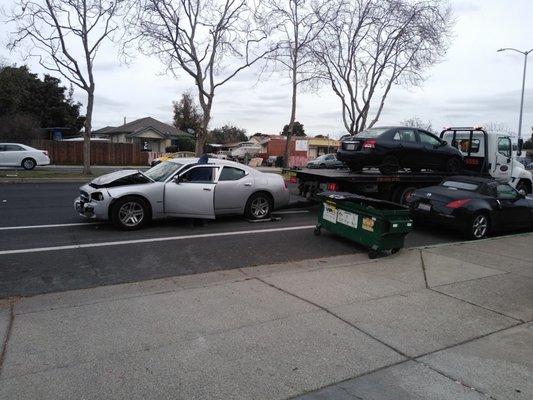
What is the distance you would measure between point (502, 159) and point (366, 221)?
8.91m

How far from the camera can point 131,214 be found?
926cm

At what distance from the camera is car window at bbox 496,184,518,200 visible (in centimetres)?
1093

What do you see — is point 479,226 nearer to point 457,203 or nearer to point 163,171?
point 457,203

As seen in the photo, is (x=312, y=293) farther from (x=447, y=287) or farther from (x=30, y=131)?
(x=30, y=131)

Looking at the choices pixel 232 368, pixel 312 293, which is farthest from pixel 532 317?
pixel 232 368

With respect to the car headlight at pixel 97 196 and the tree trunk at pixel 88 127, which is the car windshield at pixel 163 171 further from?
the tree trunk at pixel 88 127

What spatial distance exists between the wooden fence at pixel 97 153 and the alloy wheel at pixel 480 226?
35.8 m

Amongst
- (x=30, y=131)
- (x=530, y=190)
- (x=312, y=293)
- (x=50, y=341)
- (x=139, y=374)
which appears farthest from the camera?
(x=30, y=131)

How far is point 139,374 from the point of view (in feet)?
11.9

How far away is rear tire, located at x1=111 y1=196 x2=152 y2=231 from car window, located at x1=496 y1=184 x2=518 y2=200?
26.3ft

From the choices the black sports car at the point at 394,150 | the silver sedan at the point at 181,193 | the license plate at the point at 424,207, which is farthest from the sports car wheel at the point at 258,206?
the license plate at the point at 424,207

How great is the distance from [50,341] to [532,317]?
5.13 meters

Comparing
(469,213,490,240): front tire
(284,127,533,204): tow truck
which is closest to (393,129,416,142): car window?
(284,127,533,204): tow truck

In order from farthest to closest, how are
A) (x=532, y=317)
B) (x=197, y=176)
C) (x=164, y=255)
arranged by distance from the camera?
(x=197, y=176) < (x=164, y=255) < (x=532, y=317)
